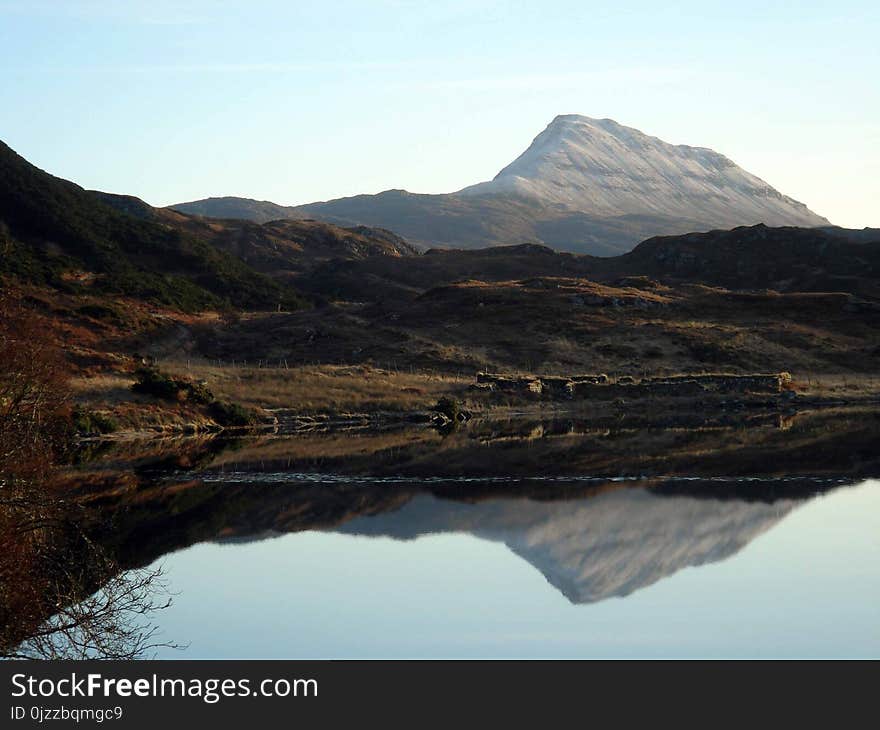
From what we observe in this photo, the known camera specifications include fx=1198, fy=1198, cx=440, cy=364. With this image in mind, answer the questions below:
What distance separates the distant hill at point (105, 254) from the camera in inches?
4124

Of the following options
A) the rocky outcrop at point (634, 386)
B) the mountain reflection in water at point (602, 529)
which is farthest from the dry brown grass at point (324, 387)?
the mountain reflection in water at point (602, 529)

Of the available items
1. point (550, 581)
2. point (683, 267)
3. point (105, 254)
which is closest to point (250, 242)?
point (683, 267)

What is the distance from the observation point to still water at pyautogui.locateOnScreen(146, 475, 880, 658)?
56.4 feet

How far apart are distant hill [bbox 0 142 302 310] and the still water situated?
2845 inches

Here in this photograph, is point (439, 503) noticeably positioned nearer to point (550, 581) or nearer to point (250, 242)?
point (550, 581)

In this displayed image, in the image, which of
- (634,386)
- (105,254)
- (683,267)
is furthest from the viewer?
(683,267)

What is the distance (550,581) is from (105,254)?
10161cm

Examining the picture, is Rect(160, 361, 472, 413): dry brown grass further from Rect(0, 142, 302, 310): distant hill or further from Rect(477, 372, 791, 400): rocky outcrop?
Rect(0, 142, 302, 310): distant hill

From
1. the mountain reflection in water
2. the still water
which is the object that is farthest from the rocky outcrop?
the still water

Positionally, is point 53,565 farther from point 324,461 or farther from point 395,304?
point 395,304

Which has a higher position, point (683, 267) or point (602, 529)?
point (683, 267)

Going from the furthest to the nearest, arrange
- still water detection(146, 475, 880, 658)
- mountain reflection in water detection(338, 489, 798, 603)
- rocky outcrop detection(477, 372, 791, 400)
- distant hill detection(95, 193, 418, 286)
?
distant hill detection(95, 193, 418, 286)
rocky outcrop detection(477, 372, 791, 400)
mountain reflection in water detection(338, 489, 798, 603)
still water detection(146, 475, 880, 658)

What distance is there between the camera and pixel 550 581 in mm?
22094

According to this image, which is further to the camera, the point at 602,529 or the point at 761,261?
the point at 761,261
